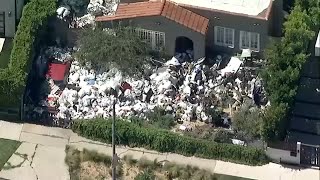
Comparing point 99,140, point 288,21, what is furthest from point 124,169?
point 288,21

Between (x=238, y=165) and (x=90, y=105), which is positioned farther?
(x=90, y=105)

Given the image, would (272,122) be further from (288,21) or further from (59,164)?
Answer: (59,164)

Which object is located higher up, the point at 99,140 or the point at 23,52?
the point at 23,52

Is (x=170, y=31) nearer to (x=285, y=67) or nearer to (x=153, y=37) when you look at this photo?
(x=153, y=37)

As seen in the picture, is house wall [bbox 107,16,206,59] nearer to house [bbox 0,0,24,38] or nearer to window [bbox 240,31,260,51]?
window [bbox 240,31,260,51]

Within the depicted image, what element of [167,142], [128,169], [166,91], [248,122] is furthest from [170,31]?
[128,169]

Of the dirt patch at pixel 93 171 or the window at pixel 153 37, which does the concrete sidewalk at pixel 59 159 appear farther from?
the window at pixel 153 37
